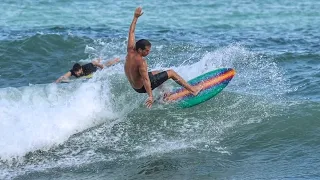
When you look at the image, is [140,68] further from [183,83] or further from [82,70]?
[82,70]

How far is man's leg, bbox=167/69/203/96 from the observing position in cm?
1070

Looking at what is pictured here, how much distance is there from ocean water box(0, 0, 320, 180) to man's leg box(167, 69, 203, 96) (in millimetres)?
489

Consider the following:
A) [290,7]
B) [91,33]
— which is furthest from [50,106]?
[290,7]

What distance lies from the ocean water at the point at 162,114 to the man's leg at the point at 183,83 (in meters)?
0.49

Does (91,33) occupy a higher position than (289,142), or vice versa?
(91,33)

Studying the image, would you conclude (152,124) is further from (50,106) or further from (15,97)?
(15,97)

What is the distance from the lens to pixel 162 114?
459 inches

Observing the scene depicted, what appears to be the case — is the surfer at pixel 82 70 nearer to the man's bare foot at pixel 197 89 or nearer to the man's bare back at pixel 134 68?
the man's bare foot at pixel 197 89

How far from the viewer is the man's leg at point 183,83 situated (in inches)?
421

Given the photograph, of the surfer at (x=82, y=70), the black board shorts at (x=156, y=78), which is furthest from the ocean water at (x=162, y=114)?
the black board shorts at (x=156, y=78)

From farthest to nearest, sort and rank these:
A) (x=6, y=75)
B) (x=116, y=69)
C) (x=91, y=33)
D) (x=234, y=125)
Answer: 1. (x=91, y=33)
2. (x=6, y=75)
3. (x=116, y=69)
4. (x=234, y=125)

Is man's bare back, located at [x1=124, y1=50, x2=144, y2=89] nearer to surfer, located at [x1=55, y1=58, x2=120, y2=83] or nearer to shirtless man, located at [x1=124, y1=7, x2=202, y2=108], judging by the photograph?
shirtless man, located at [x1=124, y1=7, x2=202, y2=108]

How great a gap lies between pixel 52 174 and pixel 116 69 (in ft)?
21.7

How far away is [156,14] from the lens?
26.9m
